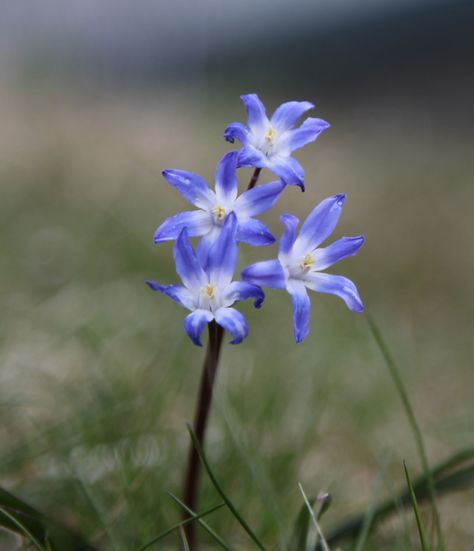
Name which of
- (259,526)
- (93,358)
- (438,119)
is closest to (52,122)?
(93,358)

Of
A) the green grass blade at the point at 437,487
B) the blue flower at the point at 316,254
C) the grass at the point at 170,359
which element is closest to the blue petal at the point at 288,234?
the blue flower at the point at 316,254

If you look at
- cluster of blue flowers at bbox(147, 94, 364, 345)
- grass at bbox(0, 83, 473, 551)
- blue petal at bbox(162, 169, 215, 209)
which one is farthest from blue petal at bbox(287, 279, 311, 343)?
grass at bbox(0, 83, 473, 551)

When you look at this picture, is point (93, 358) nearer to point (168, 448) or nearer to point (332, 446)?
point (168, 448)

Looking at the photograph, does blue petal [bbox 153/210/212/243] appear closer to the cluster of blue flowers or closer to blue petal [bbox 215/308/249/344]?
the cluster of blue flowers

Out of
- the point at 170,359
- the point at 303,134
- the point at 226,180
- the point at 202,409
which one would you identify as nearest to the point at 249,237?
the point at 226,180

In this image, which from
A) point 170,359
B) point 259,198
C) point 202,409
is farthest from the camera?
point 170,359

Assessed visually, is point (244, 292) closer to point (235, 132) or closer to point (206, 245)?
point (206, 245)
